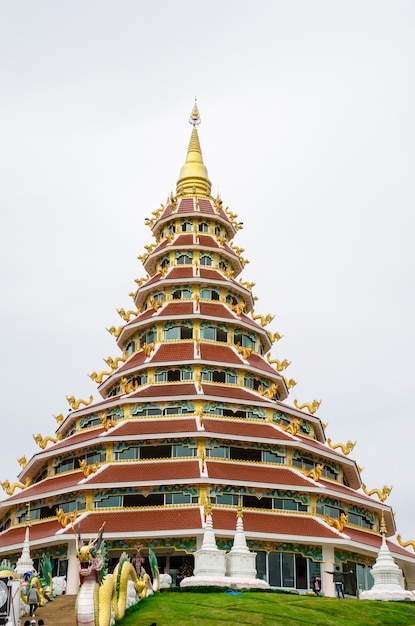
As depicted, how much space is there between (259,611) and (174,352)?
23837 mm

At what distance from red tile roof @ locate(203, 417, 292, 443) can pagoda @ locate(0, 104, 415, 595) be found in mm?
127

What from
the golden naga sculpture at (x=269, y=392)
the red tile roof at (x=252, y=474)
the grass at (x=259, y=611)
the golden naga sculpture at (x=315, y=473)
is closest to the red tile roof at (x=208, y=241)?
the golden naga sculpture at (x=269, y=392)

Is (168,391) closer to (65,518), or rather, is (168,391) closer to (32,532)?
(65,518)

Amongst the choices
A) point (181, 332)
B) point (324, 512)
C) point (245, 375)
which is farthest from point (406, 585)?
point (181, 332)

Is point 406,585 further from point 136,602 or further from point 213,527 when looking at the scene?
point 136,602

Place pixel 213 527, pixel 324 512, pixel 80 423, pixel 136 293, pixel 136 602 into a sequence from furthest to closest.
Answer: pixel 136 293
pixel 80 423
pixel 324 512
pixel 213 527
pixel 136 602

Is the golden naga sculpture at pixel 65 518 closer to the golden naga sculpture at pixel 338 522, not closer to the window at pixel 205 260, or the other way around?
the golden naga sculpture at pixel 338 522

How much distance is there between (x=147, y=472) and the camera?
43844 millimetres

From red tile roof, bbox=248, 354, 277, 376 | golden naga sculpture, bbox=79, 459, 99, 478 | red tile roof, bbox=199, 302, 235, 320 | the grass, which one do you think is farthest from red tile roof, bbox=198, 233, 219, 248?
the grass

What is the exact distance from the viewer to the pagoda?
42219mm

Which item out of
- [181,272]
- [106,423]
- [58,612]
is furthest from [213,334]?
[58,612]

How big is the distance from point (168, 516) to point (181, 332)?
48.6ft

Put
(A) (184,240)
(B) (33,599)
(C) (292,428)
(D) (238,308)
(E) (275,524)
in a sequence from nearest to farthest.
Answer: (B) (33,599) < (E) (275,524) < (C) (292,428) < (D) (238,308) < (A) (184,240)

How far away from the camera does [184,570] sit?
4209cm
